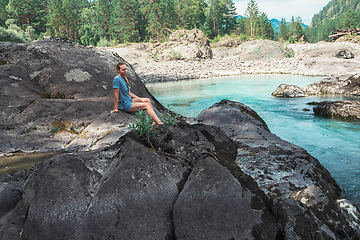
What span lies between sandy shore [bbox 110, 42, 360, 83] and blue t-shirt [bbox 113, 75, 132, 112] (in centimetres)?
2077

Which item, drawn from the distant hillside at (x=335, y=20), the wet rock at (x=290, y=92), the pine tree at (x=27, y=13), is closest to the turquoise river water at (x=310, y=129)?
the wet rock at (x=290, y=92)

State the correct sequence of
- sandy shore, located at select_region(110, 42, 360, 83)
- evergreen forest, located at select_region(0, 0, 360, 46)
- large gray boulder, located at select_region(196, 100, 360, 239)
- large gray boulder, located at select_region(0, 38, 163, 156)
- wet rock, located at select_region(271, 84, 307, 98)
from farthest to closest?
evergreen forest, located at select_region(0, 0, 360, 46) → sandy shore, located at select_region(110, 42, 360, 83) → wet rock, located at select_region(271, 84, 307, 98) → large gray boulder, located at select_region(0, 38, 163, 156) → large gray boulder, located at select_region(196, 100, 360, 239)

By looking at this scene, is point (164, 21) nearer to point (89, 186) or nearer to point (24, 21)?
point (24, 21)

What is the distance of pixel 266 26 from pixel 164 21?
28.6 m

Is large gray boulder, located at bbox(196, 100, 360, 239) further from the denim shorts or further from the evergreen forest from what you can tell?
the evergreen forest

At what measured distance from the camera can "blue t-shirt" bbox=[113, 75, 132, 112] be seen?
488 cm

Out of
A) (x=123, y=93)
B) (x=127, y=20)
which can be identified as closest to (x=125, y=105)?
(x=123, y=93)

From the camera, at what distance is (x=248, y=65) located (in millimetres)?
29312

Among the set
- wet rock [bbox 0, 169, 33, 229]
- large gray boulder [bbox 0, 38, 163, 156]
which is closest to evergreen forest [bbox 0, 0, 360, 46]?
large gray boulder [bbox 0, 38, 163, 156]

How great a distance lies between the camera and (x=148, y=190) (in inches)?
94.0

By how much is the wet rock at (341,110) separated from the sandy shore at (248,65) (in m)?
15.1

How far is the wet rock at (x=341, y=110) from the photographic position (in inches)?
341

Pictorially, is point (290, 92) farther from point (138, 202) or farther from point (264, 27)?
point (264, 27)

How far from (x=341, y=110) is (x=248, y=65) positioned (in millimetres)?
21393
